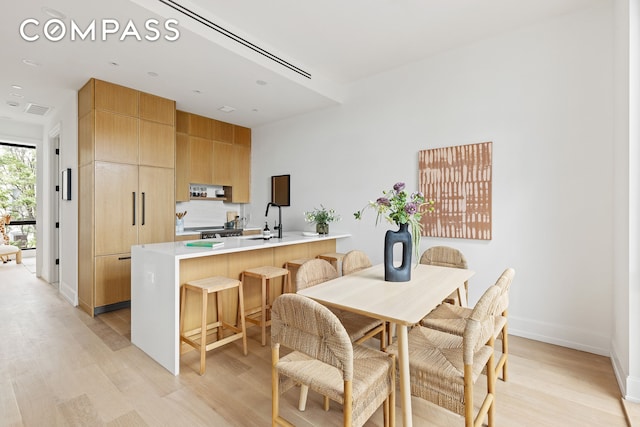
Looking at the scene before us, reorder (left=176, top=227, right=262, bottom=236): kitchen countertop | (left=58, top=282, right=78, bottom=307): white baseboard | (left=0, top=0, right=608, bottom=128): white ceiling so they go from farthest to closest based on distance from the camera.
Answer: (left=176, top=227, right=262, bottom=236): kitchen countertop, (left=58, top=282, right=78, bottom=307): white baseboard, (left=0, top=0, right=608, bottom=128): white ceiling

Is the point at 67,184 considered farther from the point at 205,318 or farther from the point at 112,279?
the point at 205,318

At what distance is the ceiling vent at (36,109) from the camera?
15.4ft

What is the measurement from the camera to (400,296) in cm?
180

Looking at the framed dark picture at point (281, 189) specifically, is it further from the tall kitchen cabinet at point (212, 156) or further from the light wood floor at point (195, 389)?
the light wood floor at point (195, 389)

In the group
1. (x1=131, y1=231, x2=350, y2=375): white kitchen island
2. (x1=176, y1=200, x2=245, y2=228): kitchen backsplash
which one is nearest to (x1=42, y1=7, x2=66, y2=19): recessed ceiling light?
(x1=131, y1=231, x2=350, y2=375): white kitchen island

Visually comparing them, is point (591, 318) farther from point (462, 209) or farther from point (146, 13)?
point (146, 13)

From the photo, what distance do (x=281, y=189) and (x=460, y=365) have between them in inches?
167

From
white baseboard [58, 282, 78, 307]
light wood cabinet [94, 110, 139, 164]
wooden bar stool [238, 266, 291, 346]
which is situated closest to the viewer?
wooden bar stool [238, 266, 291, 346]

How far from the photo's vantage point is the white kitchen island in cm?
240

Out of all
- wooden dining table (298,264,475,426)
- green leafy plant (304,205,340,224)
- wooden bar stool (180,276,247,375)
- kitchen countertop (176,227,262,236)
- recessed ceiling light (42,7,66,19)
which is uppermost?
recessed ceiling light (42,7,66,19)

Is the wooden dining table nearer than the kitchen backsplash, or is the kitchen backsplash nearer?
the wooden dining table

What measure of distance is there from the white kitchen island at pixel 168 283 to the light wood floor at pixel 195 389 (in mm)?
156

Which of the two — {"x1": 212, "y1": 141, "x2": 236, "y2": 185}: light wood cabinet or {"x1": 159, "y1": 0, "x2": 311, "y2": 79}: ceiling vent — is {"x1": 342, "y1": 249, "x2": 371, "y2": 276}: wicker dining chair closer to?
{"x1": 159, "y1": 0, "x2": 311, "y2": 79}: ceiling vent

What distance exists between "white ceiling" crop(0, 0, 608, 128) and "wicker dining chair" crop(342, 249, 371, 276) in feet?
7.21
